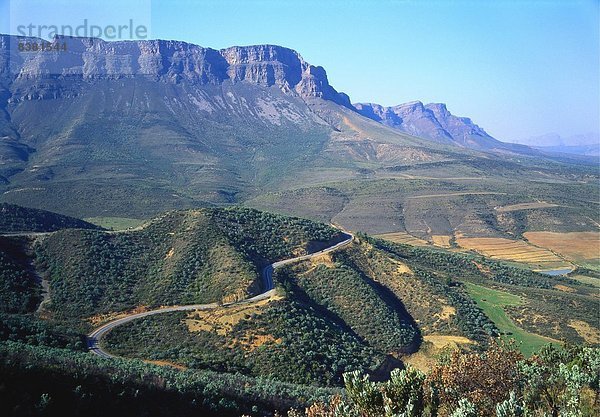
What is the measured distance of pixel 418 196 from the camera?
173 metres

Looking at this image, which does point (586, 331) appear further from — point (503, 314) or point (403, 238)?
point (403, 238)

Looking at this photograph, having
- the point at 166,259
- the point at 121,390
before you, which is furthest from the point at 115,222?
the point at 121,390

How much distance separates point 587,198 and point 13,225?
182865 millimetres

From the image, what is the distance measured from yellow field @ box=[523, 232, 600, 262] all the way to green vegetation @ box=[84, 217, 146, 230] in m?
108

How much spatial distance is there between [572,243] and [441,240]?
3434cm

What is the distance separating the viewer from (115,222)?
130 metres

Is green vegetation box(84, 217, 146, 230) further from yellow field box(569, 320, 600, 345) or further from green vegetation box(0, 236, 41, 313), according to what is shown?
yellow field box(569, 320, 600, 345)

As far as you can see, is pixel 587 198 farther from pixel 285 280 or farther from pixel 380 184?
pixel 285 280

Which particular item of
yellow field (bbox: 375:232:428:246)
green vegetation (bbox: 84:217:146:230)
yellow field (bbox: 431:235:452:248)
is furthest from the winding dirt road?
green vegetation (bbox: 84:217:146:230)

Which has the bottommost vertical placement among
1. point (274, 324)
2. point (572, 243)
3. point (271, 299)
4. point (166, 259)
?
point (572, 243)

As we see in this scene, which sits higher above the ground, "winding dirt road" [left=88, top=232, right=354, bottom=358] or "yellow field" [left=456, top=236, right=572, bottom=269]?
"winding dirt road" [left=88, top=232, right=354, bottom=358]

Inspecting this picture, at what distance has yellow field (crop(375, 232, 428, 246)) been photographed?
129375mm

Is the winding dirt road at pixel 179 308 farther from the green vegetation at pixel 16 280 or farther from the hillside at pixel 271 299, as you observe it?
the green vegetation at pixel 16 280

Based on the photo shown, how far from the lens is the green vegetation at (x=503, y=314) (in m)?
57.8
